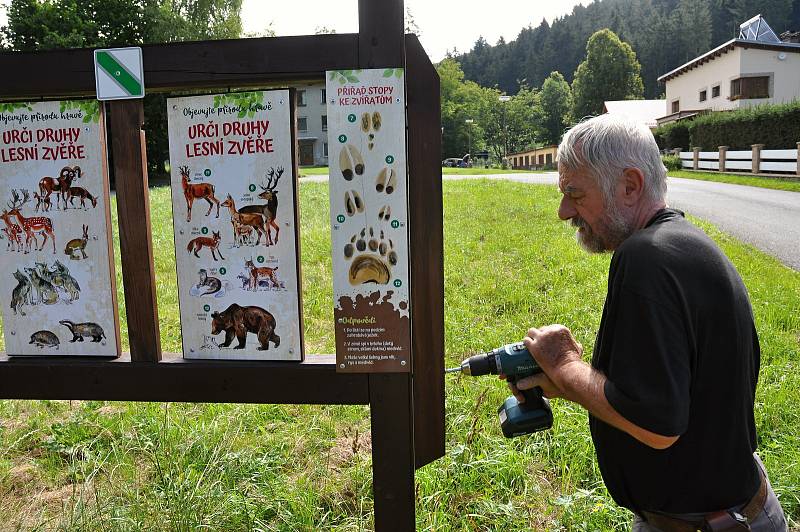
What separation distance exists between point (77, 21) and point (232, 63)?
42308mm

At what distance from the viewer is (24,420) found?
14.1ft

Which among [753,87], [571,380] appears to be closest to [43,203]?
[571,380]

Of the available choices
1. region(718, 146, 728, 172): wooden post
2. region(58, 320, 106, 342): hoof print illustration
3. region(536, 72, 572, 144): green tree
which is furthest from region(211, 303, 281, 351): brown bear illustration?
region(536, 72, 572, 144): green tree

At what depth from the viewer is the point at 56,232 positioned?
2.56 metres

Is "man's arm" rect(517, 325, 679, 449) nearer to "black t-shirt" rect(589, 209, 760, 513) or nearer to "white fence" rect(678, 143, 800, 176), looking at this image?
"black t-shirt" rect(589, 209, 760, 513)

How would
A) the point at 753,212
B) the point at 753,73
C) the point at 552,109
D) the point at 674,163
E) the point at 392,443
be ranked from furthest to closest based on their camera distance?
1. the point at 552,109
2. the point at 753,73
3. the point at 674,163
4. the point at 753,212
5. the point at 392,443

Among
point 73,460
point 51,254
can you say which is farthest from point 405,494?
point 73,460

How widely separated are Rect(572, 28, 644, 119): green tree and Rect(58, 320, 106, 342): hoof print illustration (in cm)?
8191

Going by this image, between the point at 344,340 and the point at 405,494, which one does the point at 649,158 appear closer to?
the point at 344,340

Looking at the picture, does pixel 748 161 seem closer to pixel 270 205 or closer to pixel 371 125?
pixel 371 125

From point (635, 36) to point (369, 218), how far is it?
370ft

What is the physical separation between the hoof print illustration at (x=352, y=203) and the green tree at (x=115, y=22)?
36.0 meters

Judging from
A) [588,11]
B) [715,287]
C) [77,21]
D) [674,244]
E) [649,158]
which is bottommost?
[715,287]

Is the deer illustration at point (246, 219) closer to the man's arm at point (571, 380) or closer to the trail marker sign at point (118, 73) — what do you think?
the trail marker sign at point (118, 73)
